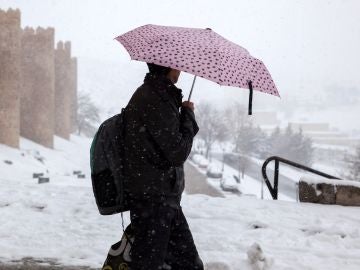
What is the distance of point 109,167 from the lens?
255cm

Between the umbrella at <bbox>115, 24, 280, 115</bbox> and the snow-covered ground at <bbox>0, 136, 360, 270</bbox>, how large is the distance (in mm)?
1765

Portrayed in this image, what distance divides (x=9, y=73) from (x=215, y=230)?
2140 cm

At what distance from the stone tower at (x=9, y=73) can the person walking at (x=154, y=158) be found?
22.9 metres

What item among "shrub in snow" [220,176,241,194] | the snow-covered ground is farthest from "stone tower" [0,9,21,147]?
the snow-covered ground

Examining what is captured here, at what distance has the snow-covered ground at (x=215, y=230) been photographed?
425 cm

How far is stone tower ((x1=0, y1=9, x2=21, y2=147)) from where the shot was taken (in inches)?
925

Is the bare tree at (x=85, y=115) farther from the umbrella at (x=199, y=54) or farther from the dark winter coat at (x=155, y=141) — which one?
the dark winter coat at (x=155, y=141)

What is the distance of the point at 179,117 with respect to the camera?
2.63 meters

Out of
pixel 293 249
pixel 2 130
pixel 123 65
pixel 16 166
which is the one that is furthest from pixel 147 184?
pixel 123 65

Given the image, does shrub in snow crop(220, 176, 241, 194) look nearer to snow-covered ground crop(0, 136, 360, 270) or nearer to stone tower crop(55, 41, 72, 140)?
stone tower crop(55, 41, 72, 140)

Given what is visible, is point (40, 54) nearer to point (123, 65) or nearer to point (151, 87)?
point (151, 87)

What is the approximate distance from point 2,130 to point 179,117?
23.1 metres

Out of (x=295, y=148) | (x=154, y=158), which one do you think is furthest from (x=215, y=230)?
(x=295, y=148)

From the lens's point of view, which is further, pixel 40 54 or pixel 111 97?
pixel 111 97
